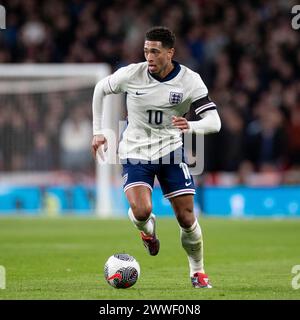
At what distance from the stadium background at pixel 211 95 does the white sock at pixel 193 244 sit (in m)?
10.9

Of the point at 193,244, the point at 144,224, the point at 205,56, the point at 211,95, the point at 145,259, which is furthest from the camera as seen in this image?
the point at 205,56

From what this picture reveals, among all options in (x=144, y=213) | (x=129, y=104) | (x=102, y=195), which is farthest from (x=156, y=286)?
(x=102, y=195)

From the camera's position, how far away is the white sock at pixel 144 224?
9.07 m

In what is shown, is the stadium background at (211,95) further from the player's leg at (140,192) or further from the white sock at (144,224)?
the player's leg at (140,192)

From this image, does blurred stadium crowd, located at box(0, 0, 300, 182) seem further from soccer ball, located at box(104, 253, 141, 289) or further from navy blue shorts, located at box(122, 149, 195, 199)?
soccer ball, located at box(104, 253, 141, 289)

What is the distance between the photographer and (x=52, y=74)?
21.7 m

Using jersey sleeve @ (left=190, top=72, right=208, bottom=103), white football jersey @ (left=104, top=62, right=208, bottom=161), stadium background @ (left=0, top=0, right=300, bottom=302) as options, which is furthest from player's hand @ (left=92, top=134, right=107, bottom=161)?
stadium background @ (left=0, top=0, right=300, bottom=302)

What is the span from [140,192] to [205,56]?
14.3 m

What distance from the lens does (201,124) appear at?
345 inches

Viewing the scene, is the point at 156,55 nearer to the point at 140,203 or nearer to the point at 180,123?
the point at 180,123

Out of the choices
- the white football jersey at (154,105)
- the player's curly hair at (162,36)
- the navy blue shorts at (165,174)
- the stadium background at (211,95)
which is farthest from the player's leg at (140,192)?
the stadium background at (211,95)

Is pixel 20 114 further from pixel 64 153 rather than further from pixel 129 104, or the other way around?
pixel 129 104

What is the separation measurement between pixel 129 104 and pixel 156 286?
5.72 ft

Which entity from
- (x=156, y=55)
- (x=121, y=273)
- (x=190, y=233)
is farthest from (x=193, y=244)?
(x=156, y=55)
